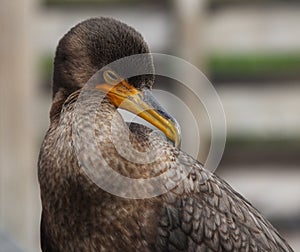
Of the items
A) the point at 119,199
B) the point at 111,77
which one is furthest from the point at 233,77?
the point at 119,199

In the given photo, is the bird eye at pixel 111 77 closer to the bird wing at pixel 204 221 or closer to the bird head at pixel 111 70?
the bird head at pixel 111 70

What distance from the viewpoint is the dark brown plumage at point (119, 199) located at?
274cm

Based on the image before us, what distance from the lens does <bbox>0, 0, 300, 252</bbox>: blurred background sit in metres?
4.69

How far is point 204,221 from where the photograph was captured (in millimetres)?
2789

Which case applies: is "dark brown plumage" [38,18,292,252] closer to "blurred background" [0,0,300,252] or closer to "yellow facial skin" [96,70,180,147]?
"yellow facial skin" [96,70,180,147]

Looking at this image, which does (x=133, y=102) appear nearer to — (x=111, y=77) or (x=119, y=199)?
(x=111, y=77)

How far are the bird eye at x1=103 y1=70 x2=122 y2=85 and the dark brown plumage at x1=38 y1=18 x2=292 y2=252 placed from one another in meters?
0.02

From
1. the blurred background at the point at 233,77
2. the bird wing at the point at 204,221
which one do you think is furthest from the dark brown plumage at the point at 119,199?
the blurred background at the point at 233,77

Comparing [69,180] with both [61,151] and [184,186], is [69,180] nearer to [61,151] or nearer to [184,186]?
[61,151]

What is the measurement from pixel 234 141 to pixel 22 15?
1.12m

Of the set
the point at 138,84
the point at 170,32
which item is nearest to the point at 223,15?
the point at 170,32

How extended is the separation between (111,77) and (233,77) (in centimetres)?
227

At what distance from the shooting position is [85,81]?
9.32 feet

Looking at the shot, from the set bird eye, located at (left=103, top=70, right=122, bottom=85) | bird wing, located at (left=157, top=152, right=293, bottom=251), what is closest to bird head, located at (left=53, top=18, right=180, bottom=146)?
bird eye, located at (left=103, top=70, right=122, bottom=85)
